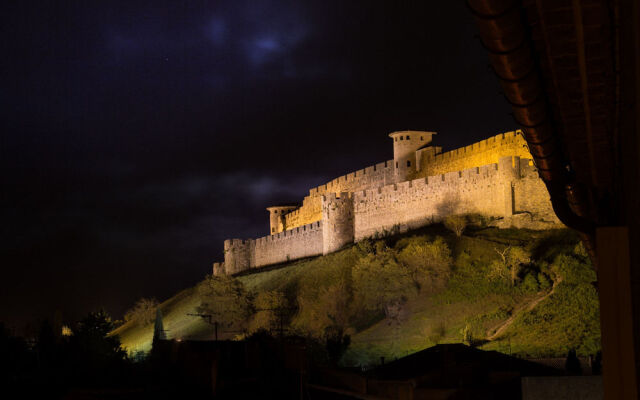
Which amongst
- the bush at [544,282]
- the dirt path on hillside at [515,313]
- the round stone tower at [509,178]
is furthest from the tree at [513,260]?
the round stone tower at [509,178]

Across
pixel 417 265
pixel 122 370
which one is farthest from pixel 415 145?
pixel 122 370

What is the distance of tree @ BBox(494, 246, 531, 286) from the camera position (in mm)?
31188

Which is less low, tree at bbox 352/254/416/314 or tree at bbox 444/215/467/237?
tree at bbox 444/215/467/237

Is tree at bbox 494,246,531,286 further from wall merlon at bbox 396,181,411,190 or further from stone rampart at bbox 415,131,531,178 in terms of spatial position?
wall merlon at bbox 396,181,411,190

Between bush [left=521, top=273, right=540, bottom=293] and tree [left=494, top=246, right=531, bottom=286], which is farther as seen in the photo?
tree [left=494, top=246, right=531, bottom=286]

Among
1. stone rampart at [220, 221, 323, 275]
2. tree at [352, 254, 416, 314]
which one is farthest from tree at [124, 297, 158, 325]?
tree at [352, 254, 416, 314]

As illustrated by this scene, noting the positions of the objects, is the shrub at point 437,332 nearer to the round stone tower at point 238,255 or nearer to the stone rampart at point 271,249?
the stone rampart at point 271,249

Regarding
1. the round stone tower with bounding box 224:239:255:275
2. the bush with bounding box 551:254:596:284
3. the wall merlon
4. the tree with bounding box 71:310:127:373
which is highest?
the wall merlon

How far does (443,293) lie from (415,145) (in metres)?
17.7

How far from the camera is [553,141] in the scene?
7242mm

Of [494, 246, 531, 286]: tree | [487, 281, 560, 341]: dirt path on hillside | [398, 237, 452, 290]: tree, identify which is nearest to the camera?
[487, 281, 560, 341]: dirt path on hillside

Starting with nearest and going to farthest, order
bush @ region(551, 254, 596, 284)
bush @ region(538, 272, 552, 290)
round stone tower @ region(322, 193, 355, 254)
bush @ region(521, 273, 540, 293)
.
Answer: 1. bush @ region(551, 254, 596, 284)
2. bush @ region(538, 272, 552, 290)
3. bush @ region(521, 273, 540, 293)
4. round stone tower @ region(322, 193, 355, 254)

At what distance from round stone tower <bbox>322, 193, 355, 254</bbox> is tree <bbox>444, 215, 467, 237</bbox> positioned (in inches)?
348

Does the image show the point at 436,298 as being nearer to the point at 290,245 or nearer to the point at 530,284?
the point at 530,284
